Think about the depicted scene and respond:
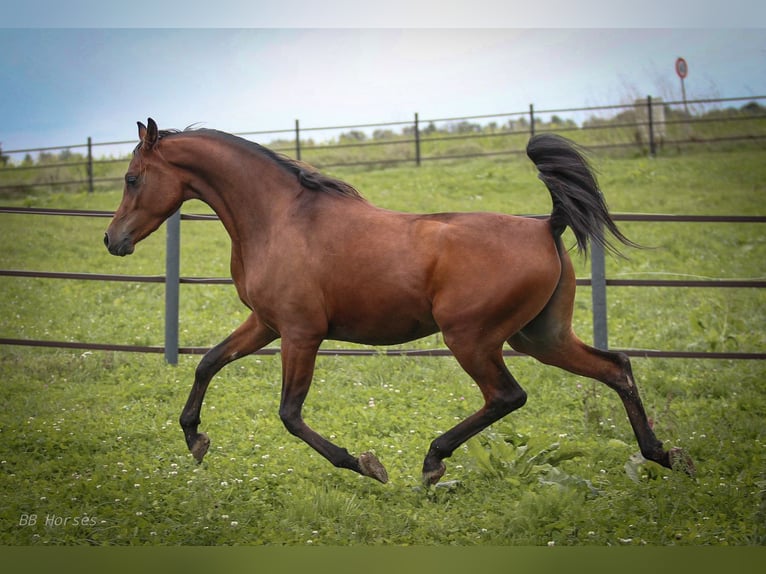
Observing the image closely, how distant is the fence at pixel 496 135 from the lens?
27.2 ft

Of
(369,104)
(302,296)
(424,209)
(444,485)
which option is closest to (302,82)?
(369,104)

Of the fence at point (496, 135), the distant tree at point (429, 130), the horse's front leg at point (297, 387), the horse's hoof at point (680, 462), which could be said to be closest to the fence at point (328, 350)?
the fence at point (496, 135)

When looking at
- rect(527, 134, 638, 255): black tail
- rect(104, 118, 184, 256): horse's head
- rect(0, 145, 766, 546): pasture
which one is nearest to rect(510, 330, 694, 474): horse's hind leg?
rect(0, 145, 766, 546): pasture

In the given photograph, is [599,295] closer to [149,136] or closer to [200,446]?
[200,446]

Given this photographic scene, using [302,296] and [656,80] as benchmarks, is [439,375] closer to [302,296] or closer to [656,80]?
[302,296]

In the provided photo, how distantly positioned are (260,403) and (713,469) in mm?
2620

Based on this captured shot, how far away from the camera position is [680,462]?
3949mm

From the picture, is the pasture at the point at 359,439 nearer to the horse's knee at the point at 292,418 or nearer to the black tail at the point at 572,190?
the black tail at the point at 572,190

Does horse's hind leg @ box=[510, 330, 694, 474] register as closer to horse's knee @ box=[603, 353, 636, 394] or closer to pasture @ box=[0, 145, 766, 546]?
horse's knee @ box=[603, 353, 636, 394]

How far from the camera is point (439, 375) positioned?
5762 millimetres

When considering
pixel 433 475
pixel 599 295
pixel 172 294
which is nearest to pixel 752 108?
pixel 599 295

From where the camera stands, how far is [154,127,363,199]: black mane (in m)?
3.97

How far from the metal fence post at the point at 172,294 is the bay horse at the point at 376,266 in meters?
2.09

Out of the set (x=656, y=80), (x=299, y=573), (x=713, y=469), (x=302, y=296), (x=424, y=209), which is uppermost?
(x=656, y=80)
